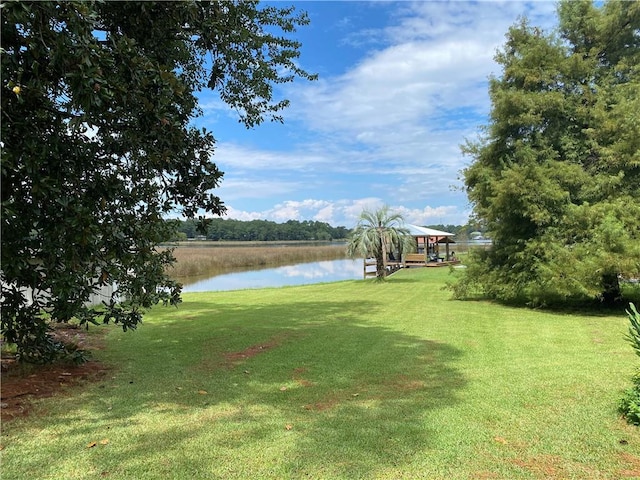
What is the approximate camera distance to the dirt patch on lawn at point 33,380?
4.36 metres

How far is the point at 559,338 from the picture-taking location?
8.24m

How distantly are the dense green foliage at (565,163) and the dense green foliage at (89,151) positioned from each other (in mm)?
9070

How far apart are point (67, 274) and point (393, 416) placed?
3.36 meters

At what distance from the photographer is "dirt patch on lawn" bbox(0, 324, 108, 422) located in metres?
4.36

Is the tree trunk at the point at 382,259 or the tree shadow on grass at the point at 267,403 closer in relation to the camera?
the tree shadow on grass at the point at 267,403

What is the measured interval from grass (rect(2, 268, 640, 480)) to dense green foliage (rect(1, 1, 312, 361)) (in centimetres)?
115

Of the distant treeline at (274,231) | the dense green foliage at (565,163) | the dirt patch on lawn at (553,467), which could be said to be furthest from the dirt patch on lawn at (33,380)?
the distant treeline at (274,231)

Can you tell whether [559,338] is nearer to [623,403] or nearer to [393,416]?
[623,403]

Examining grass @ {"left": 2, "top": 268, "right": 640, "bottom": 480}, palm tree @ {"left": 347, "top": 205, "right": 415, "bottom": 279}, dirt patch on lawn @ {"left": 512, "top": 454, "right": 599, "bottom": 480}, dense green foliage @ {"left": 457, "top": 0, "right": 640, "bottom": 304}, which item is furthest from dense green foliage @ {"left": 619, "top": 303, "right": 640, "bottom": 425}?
palm tree @ {"left": 347, "top": 205, "right": 415, "bottom": 279}

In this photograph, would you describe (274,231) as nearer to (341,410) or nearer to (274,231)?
(274,231)

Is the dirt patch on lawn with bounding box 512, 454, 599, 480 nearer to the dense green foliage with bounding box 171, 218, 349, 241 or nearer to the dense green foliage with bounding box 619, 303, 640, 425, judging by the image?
the dense green foliage with bounding box 619, 303, 640, 425

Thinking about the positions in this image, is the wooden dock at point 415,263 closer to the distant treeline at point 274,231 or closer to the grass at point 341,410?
the grass at point 341,410

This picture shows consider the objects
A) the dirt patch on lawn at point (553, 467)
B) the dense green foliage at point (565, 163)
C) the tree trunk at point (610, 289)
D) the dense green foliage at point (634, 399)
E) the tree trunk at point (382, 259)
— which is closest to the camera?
the dirt patch on lawn at point (553, 467)

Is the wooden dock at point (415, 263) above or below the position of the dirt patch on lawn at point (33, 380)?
above
